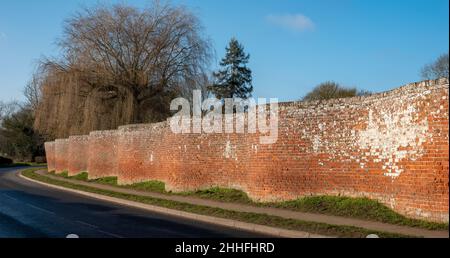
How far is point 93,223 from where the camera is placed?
1346 centimetres

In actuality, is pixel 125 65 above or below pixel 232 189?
above

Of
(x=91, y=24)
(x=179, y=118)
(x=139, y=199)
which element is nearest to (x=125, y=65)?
(x=91, y=24)

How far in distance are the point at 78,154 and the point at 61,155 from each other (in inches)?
227

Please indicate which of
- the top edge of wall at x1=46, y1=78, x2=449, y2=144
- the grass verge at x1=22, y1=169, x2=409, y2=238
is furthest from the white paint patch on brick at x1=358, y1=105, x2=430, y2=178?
the grass verge at x1=22, y1=169, x2=409, y2=238

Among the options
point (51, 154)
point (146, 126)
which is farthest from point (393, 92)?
point (51, 154)

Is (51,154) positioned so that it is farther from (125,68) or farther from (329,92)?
(329,92)

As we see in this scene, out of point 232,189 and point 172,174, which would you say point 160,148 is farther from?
point 232,189

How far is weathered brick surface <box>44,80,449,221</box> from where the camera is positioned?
11391 mm

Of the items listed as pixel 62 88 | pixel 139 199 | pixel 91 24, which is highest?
pixel 91 24

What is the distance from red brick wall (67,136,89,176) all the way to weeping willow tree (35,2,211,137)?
1.67 meters

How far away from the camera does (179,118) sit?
2173 cm

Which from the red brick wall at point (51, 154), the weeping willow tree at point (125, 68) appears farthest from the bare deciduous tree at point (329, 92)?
the red brick wall at point (51, 154)

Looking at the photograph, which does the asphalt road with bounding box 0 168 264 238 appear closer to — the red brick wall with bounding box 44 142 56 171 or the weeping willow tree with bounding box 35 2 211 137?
the weeping willow tree with bounding box 35 2 211 137

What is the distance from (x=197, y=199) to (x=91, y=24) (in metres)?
19.2
